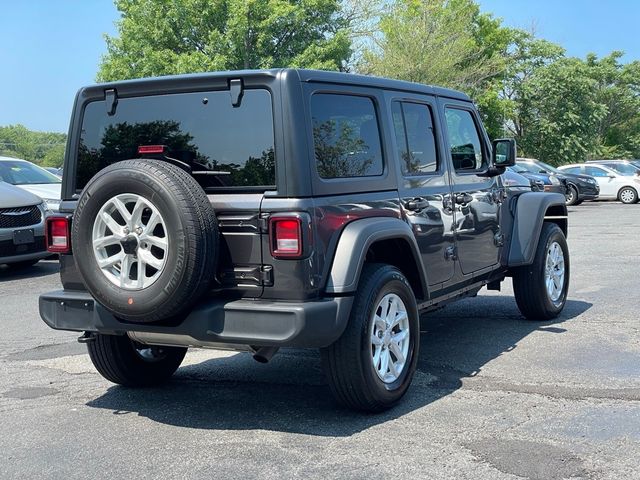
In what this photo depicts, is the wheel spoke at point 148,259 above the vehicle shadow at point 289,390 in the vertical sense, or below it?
above

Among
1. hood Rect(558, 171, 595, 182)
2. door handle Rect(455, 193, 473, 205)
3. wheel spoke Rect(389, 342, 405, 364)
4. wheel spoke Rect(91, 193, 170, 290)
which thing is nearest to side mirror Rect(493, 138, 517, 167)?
door handle Rect(455, 193, 473, 205)

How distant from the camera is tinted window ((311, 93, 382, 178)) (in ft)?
Result: 15.5

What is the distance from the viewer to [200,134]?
4777 millimetres

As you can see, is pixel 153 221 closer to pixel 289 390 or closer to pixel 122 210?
pixel 122 210

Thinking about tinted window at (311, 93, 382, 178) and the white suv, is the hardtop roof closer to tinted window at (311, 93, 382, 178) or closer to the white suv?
tinted window at (311, 93, 382, 178)

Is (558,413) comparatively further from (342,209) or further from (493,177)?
(493,177)

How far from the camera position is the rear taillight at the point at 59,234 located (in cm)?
508

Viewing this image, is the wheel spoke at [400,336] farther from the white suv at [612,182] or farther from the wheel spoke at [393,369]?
the white suv at [612,182]

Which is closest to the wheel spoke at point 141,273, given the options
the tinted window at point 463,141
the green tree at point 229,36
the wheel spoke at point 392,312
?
the wheel spoke at point 392,312

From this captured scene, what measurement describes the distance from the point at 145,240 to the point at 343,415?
1.55 metres

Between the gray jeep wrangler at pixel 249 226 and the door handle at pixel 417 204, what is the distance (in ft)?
0.05

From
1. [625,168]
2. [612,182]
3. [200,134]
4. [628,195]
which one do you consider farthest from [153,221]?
[625,168]

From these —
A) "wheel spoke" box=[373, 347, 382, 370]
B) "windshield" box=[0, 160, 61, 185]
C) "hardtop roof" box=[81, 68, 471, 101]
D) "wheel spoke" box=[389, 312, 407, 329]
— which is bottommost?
"wheel spoke" box=[373, 347, 382, 370]

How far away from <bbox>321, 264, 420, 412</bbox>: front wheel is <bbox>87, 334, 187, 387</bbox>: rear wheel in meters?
1.51
